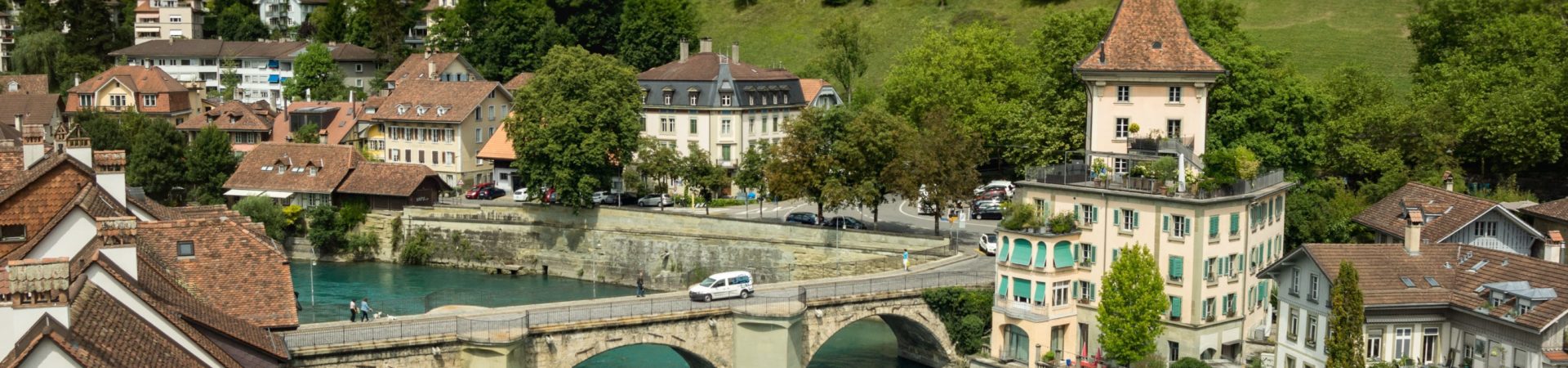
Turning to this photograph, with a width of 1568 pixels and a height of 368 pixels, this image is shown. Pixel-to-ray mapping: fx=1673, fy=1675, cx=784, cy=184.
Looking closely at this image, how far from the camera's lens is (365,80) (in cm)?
13788

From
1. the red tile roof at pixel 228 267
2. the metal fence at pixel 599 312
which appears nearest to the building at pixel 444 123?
the metal fence at pixel 599 312

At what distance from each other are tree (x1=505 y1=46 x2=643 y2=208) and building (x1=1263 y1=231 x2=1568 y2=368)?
40.1 meters

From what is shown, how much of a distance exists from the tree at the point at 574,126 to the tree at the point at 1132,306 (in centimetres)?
3448

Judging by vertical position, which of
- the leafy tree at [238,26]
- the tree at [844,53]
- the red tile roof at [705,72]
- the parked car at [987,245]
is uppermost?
the leafy tree at [238,26]

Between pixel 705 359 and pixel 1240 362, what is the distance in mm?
19150

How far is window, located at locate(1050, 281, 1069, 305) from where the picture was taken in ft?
197

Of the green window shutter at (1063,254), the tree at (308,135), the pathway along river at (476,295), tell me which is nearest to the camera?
the green window shutter at (1063,254)

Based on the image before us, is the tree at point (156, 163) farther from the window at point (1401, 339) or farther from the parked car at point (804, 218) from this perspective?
the window at point (1401, 339)

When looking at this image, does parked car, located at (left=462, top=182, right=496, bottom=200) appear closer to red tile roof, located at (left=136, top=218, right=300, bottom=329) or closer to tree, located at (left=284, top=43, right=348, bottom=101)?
tree, located at (left=284, top=43, right=348, bottom=101)

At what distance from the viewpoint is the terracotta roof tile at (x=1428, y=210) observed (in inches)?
2355

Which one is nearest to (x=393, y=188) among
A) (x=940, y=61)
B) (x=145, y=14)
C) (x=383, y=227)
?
(x=383, y=227)

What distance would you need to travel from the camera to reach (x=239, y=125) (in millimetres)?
110500

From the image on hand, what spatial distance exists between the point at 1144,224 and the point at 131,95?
3478 inches

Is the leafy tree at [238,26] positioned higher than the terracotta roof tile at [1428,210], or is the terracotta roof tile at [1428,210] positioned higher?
the leafy tree at [238,26]
